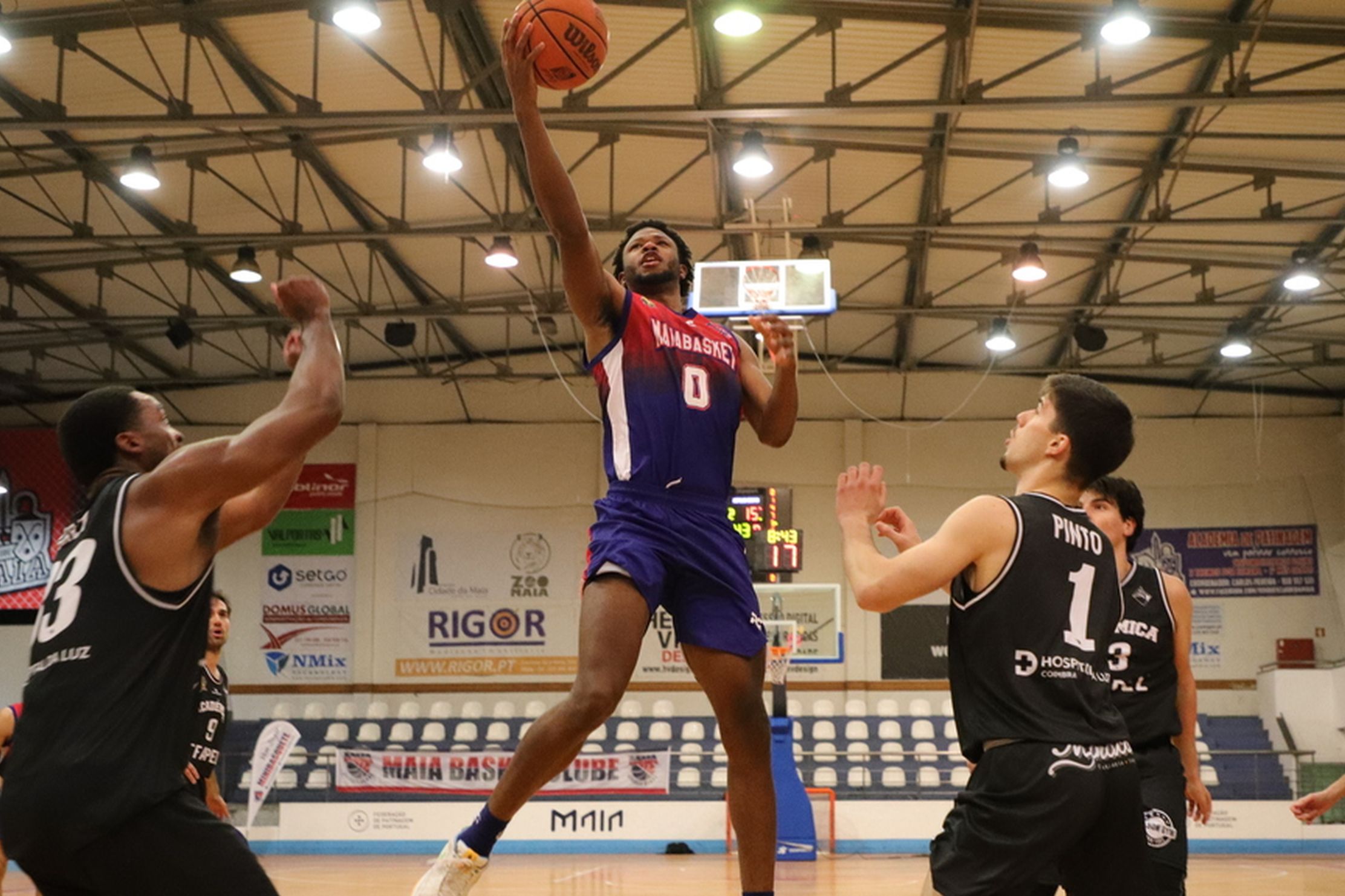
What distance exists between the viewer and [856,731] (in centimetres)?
2092

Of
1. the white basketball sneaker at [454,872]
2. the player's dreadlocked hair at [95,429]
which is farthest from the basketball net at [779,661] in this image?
the player's dreadlocked hair at [95,429]

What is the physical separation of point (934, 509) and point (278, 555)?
38.2 ft

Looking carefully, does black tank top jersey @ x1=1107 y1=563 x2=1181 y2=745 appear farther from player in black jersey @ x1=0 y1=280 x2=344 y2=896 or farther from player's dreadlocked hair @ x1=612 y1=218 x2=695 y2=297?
player in black jersey @ x1=0 y1=280 x2=344 y2=896

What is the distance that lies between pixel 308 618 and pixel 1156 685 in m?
21.3

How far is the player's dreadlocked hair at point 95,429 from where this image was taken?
11.0 feet

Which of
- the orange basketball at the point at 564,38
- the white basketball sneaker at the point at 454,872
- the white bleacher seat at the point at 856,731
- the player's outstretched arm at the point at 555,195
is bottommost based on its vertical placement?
the white bleacher seat at the point at 856,731

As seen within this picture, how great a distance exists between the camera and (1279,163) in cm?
1645

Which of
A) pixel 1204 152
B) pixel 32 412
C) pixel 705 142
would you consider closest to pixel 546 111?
pixel 705 142

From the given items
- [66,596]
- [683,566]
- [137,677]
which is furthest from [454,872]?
[66,596]

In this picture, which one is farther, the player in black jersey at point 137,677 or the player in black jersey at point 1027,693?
the player in black jersey at point 1027,693

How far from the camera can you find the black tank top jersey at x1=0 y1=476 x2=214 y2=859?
2.90 metres

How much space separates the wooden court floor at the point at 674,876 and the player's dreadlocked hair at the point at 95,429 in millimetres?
8698

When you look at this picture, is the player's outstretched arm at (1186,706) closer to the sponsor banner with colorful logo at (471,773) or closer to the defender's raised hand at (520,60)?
the defender's raised hand at (520,60)

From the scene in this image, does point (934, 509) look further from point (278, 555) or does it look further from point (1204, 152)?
point (278, 555)
